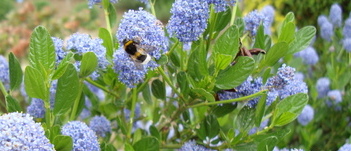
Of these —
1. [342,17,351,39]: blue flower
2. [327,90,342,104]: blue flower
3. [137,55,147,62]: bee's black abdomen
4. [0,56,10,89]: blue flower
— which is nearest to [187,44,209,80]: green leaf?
[137,55,147,62]: bee's black abdomen

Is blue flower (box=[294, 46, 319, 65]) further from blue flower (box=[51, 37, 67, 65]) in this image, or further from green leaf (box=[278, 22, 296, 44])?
blue flower (box=[51, 37, 67, 65])

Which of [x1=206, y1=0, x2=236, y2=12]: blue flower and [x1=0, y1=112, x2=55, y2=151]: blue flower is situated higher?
[x1=206, y1=0, x2=236, y2=12]: blue flower

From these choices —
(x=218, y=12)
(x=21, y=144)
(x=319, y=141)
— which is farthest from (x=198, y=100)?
(x=319, y=141)

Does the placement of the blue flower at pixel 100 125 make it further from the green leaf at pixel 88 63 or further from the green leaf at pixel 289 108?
the green leaf at pixel 289 108

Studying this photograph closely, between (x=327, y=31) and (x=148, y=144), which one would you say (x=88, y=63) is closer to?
A: (x=148, y=144)

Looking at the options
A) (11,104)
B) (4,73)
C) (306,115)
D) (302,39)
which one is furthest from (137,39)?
(306,115)

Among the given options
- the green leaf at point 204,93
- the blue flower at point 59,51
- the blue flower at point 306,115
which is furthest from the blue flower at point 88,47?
the blue flower at point 306,115
